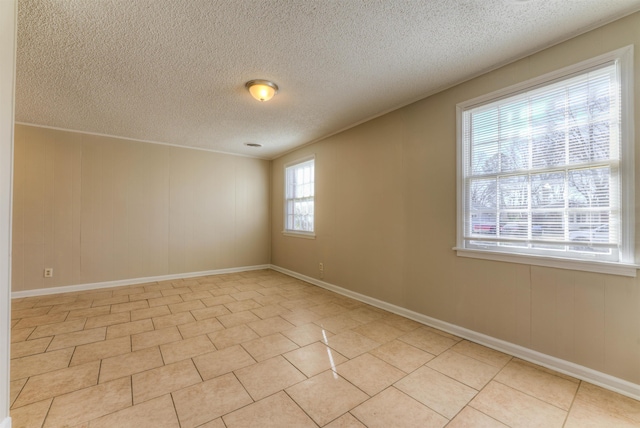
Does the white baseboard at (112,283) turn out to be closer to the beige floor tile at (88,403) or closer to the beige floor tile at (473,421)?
the beige floor tile at (88,403)

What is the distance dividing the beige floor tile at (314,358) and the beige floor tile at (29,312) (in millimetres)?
3163

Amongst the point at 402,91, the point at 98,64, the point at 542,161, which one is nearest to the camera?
the point at 542,161

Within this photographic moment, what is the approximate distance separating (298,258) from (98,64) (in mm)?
3808

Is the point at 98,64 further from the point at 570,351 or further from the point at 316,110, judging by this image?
the point at 570,351

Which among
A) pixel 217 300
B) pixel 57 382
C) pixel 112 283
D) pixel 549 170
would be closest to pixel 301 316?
pixel 217 300

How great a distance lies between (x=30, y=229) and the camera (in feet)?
12.6

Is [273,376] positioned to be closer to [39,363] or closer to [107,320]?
[39,363]

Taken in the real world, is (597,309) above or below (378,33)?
below

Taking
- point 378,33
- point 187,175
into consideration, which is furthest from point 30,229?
point 378,33

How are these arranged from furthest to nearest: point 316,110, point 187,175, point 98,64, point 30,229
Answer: point 187,175, point 30,229, point 316,110, point 98,64

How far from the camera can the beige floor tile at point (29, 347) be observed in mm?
2220

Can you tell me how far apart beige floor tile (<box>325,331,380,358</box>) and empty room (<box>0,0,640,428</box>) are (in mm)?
21

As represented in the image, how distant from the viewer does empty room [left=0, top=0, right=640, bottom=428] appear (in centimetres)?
170

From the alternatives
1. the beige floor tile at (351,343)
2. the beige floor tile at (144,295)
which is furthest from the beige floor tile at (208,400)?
the beige floor tile at (144,295)
